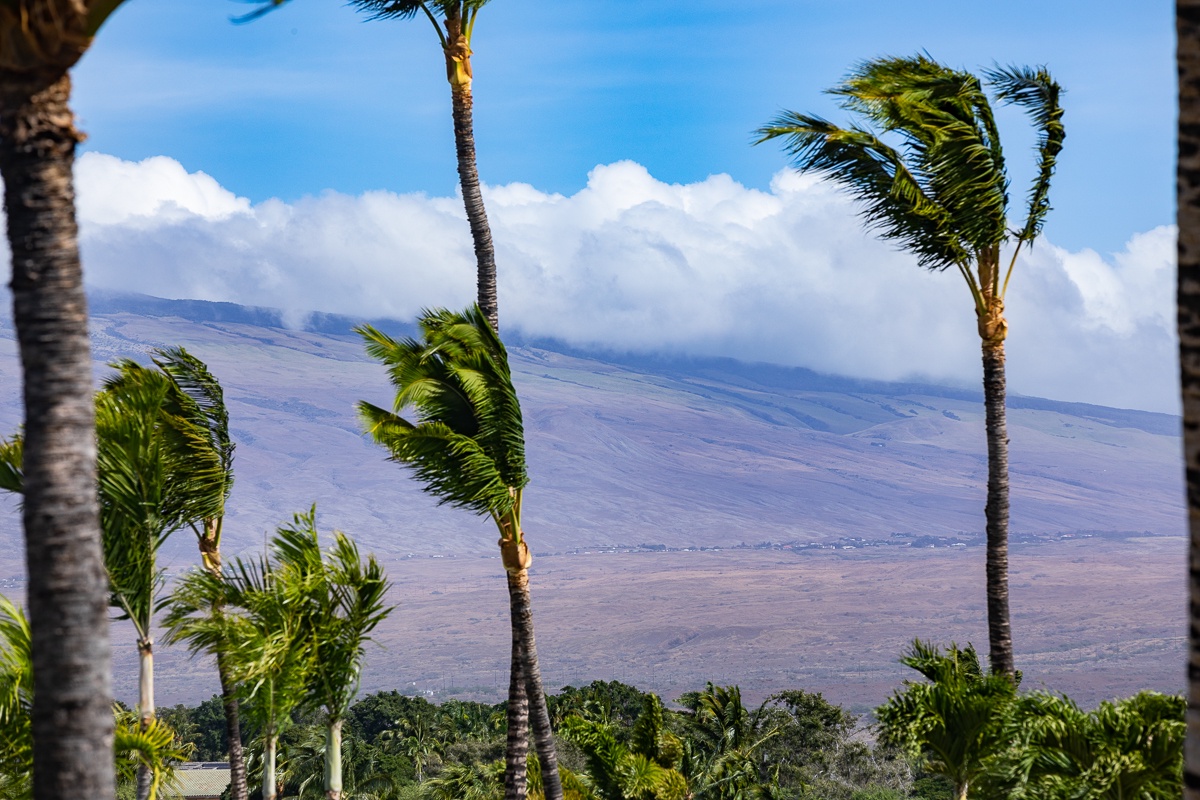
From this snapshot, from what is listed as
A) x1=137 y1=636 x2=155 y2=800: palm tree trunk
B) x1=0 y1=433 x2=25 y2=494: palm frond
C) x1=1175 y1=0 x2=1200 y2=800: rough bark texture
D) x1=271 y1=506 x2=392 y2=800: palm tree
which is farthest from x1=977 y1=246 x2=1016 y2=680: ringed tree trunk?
x1=0 y1=433 x2=25 y2=494: palm frond

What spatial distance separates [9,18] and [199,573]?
686cm

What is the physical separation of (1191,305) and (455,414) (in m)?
9.07

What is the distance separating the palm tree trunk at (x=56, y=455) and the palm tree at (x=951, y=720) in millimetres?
7447

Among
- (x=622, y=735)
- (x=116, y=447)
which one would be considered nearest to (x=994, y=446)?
(x=116, y=447)

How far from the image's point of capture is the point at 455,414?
13.6 meters

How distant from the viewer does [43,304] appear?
6.11 meters

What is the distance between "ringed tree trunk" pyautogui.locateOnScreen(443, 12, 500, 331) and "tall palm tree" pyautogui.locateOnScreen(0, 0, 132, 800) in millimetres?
11473

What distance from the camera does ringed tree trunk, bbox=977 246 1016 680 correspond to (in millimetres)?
14523

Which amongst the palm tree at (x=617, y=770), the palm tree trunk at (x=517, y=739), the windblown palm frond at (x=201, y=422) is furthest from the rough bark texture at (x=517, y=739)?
the windblown palm frond at (x=201, y=422)

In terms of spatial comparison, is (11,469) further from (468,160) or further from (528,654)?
(468,160)

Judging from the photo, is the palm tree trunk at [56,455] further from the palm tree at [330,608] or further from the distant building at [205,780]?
the distant building at [205,780]

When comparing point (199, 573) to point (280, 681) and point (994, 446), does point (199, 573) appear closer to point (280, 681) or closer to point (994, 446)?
point (280, 681)

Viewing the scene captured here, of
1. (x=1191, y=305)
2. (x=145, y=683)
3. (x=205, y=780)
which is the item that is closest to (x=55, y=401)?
(x=1191, y=305)

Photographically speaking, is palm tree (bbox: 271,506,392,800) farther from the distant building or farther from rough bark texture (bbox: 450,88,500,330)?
the distant building
